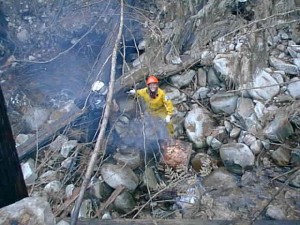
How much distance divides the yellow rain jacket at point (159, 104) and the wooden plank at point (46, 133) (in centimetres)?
91

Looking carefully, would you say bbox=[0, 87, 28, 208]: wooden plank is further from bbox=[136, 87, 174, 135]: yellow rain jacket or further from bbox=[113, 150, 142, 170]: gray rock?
bbox=[136, 87, 174, 135]: yellow rain jacket

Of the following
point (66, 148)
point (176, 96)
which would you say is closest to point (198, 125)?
point (176, 96)

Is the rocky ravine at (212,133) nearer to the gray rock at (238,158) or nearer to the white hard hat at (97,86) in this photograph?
the gray rock at (238,158)

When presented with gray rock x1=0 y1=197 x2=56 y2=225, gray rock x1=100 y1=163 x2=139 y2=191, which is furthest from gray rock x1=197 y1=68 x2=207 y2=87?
gray rock x1=0 y1=197 x2=56 y2=225

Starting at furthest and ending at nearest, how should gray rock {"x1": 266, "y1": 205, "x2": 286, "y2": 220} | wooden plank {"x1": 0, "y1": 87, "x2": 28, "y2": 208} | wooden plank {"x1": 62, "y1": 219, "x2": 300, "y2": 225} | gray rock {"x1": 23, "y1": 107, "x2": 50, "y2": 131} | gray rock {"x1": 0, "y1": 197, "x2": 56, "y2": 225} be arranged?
gray rock {"x1": 23, "y1": 107, "x2": 50, "y2": 131} < gray rock {"x1": 266, "y1": 205, "x2": 286, "y2": 220} < wooden plank {"x1": 62, "y1": 219, "x2": 300, "y2": 225} < wooden plank {"x1": 0, "y1": 87, "x2": 28, "y2": 208} < gray rock {"x1": 0, "y1": 197, "x2": 56, "y2": 225}

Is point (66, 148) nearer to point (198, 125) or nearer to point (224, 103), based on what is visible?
point (198, 125)

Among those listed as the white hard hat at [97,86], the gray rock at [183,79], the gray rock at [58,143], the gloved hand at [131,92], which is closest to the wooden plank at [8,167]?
the white hard hat at [97,86]

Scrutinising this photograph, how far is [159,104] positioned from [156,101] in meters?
0.11

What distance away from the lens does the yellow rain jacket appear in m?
5.36

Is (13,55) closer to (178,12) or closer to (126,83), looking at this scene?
(126,83)

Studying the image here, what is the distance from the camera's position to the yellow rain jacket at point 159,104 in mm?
5359

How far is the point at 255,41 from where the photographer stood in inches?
230

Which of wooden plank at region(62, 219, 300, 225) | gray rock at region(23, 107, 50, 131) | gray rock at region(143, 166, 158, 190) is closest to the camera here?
wooden plank at region(62, 219, 300, 225)

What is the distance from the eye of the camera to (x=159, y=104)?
5477 millimetres
